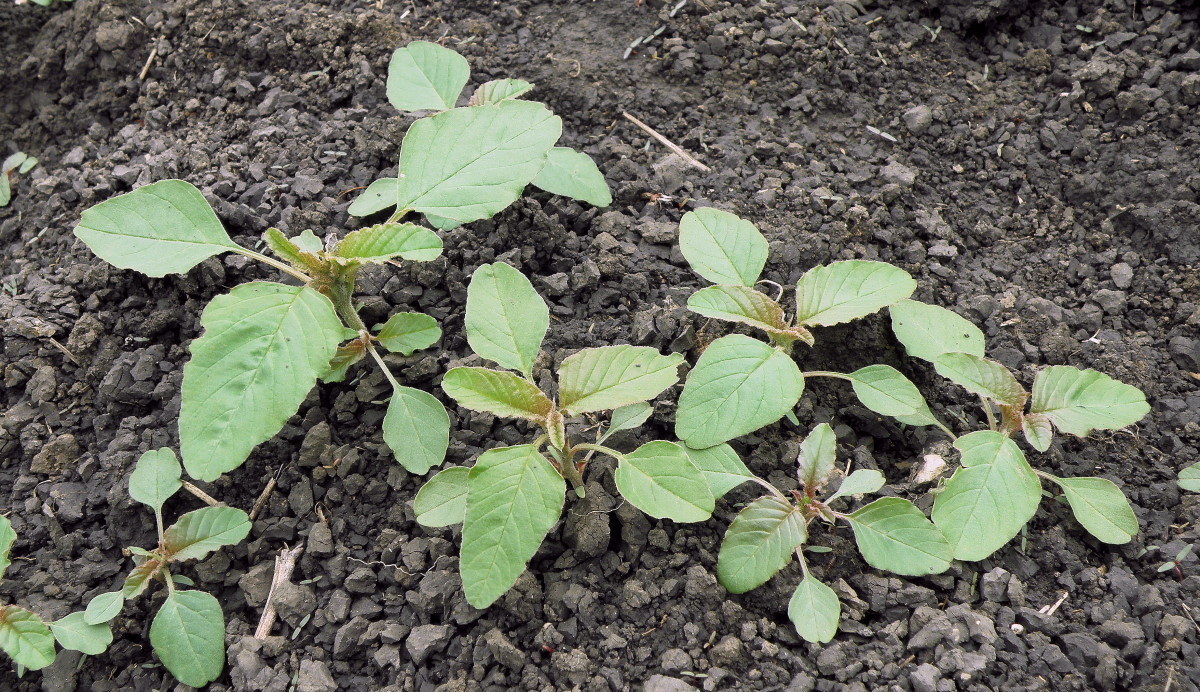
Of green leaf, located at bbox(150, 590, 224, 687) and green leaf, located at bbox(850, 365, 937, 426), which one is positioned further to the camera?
green leaf, located at bbox(850, 365, 937, 426)

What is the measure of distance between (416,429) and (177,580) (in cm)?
68

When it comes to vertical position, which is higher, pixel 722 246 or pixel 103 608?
pixel 722 246

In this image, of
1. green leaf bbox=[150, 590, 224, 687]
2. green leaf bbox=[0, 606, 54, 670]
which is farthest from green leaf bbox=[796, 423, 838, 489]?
green leaf bbox=[0, 606, 54, 670]

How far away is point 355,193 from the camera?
101 inches

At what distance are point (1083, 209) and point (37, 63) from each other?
144 inches

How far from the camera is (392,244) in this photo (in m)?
1.95

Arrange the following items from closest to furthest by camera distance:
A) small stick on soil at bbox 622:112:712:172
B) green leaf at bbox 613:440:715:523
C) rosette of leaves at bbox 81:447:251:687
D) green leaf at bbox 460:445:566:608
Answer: green leaf at bbox 460:445:566:608 < green leaf at bbox 613:440:715:523 < rosette of leaves at bbox 81:447:251:687 < small stick on soil at bbox 622:112:712:172

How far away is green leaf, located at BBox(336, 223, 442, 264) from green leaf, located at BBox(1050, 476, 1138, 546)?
1.60 m

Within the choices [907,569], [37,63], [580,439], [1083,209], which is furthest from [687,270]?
[37,63]

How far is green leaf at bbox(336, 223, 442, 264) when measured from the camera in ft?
6.29

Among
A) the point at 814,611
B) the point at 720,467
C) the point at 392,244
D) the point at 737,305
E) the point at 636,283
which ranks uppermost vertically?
the point at 392,244

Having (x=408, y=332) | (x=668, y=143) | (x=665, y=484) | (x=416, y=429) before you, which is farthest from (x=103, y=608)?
(x=668, y=143)

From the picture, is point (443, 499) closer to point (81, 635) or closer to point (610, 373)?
point (610, 373)

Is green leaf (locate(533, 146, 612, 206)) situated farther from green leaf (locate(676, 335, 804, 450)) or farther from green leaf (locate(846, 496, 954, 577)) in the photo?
green leaf (locate(846, 496, 954, 577))
